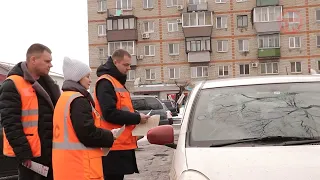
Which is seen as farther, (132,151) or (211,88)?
(132,151)

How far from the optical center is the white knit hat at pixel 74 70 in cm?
346

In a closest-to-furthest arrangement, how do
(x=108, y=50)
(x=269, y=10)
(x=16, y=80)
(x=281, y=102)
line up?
1. (x=281, y=102)
2. (x=16, y=80)
3. (x=269, y=10)
4. (x=108, y=50)

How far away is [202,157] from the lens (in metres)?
2.91

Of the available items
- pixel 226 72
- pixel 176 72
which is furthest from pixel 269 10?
pixel 176 72

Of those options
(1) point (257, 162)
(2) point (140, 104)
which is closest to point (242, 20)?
(2) point (140, 104)

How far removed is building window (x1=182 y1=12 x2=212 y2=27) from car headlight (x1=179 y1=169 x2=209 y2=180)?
1685 inches

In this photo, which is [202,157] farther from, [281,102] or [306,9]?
[306,9]

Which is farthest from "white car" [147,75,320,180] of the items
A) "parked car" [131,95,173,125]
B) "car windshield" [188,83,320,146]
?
"parked car" [131,95,173,125]

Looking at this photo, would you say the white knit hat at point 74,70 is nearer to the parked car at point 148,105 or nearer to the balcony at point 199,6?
the parked car at point 148,105

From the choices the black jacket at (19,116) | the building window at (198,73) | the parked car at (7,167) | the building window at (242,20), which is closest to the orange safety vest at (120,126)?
the black jacket at (19,116)

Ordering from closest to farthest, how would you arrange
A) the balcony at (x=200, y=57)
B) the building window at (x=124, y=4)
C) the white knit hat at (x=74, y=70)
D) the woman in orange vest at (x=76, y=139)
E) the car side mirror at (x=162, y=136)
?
1. the woman in orange vest at (x=76, y=139)
2. the white knit hat at (x=74, y=70)
3. the car side mirror at (x=162, y=136)
4. the balcony at (x=200, y=57)
5. the building window at (x=124, y=4)

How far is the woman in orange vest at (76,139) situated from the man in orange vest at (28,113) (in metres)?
0.43

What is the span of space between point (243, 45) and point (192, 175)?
4380 cm

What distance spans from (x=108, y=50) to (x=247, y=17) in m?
15.7
